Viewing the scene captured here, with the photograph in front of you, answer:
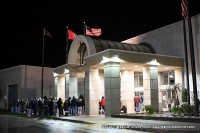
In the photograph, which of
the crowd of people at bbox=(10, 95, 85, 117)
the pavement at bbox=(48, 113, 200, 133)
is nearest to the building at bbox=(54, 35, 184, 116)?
the crowd of people at bbox=(10, 95, 85, 117)

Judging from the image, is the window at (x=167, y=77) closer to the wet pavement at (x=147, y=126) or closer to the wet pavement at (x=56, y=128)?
the wet pavement at (x=147, y=126)

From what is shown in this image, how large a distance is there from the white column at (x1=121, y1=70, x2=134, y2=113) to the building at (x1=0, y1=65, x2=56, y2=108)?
21277mm

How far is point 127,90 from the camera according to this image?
30.9 m

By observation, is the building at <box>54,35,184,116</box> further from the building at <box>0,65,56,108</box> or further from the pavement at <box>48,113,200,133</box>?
the building at <box>0,65,56,108</box>

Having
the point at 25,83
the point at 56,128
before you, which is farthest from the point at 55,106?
the point at 25,83

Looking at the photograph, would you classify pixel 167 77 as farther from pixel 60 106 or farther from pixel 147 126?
pixel 147 126

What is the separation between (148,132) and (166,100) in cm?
1850

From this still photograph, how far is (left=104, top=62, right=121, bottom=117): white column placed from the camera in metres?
25.0

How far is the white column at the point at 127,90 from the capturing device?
3089cm

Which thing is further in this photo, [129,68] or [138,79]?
[138,79]

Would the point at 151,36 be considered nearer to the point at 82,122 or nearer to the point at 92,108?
the point at 92,108

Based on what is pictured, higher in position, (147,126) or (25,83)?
(25,83)

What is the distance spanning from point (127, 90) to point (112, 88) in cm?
600

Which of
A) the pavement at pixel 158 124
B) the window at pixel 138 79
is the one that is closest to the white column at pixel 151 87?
the pavement at pixel 158 124
